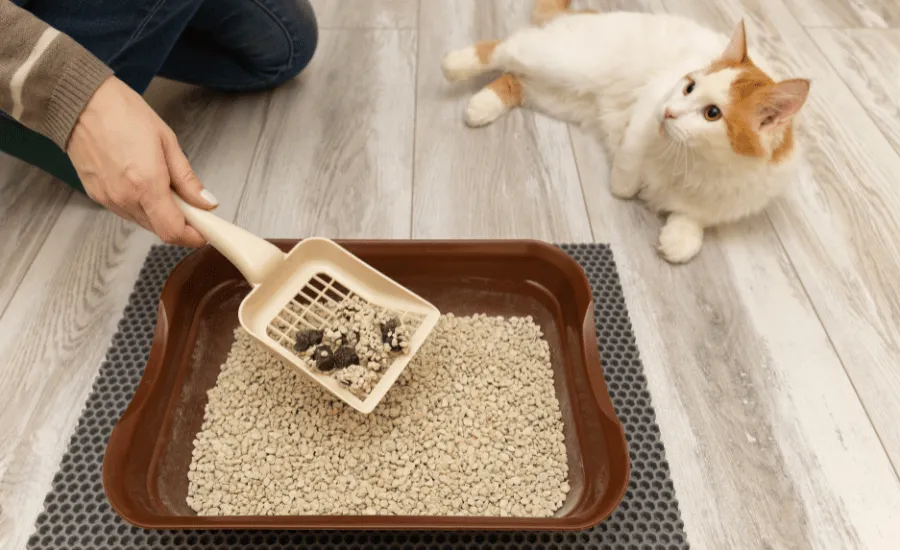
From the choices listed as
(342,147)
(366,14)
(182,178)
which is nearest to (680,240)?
(342,147)

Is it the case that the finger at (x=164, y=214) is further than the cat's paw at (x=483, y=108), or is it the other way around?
the cat's paw at (x=483, y=108)

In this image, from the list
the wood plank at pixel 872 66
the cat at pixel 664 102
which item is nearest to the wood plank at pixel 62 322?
the cat at pixel 664 102

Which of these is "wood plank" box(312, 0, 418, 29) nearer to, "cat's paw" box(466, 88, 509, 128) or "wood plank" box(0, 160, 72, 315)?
"cat's paw" box(466, 88, 509, 128)

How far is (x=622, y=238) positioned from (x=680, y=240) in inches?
4.2

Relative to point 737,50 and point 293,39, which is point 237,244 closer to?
point 293,39

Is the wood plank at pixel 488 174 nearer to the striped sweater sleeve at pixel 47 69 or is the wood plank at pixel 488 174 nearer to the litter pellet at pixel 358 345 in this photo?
the litter pellet at pixel 358 345

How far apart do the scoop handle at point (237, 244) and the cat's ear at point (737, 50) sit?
76 cm

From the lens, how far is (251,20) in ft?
4.17

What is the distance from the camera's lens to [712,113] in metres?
0.92

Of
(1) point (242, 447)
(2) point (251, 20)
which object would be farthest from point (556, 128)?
(1) point (242, 447)

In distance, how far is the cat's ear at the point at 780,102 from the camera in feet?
2.72

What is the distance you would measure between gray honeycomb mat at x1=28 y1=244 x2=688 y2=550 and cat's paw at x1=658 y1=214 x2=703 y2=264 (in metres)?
0.24

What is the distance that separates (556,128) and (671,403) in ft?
2.27

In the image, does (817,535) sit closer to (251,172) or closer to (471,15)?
(251,172)
